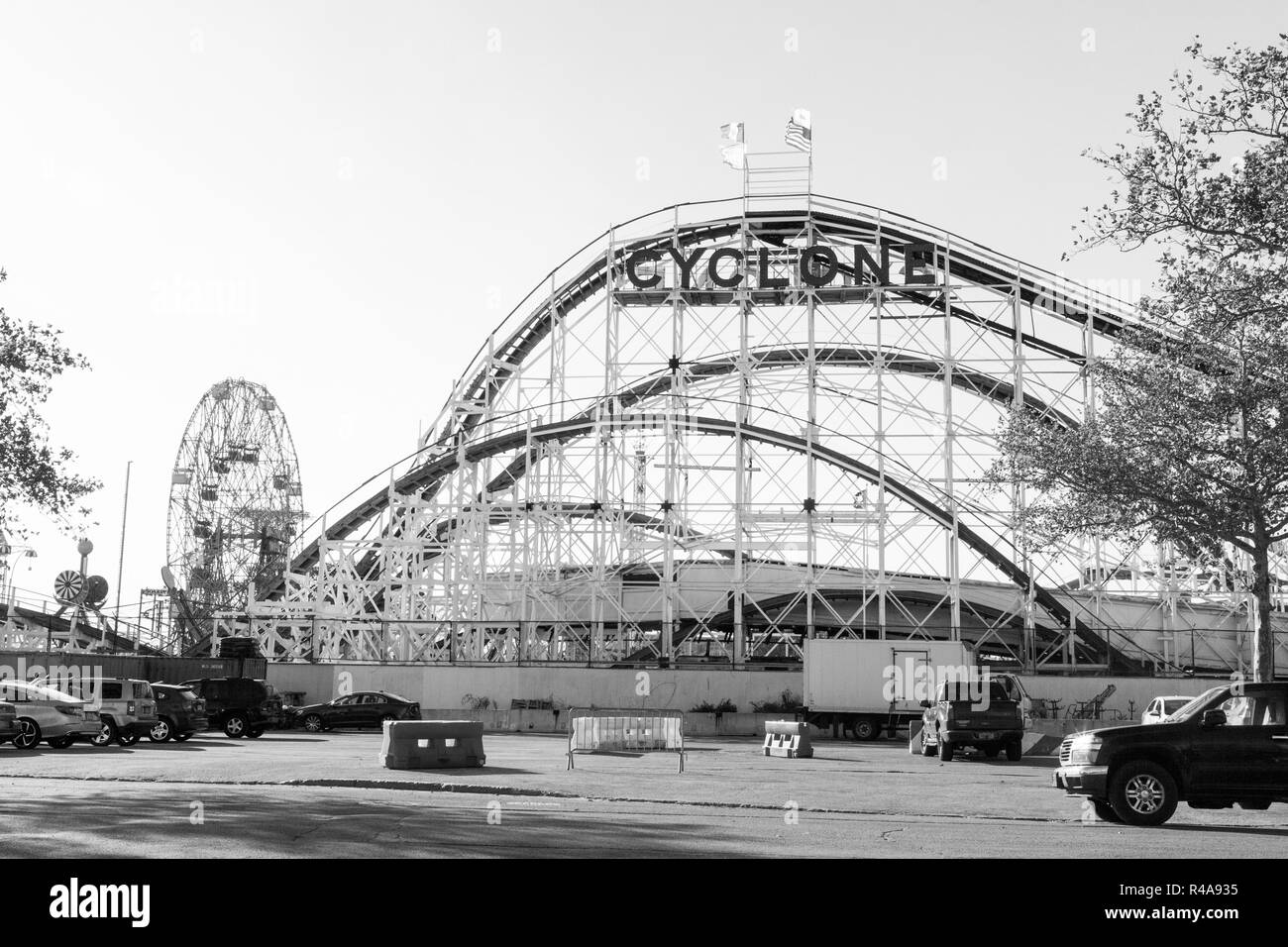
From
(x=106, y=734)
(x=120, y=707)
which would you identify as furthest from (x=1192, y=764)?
(x=106, y=734)

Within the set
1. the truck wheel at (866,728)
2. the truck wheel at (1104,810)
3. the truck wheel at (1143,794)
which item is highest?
the truck wheel at (1143,794)

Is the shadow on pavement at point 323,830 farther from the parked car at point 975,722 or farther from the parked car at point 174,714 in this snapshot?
the parked car at point 174,714

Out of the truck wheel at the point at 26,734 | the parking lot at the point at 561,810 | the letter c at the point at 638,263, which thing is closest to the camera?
the parking lot at the point at 561,810

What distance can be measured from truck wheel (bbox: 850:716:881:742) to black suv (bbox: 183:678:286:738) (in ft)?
51.6

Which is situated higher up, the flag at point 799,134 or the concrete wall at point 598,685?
the flag at point 799,134

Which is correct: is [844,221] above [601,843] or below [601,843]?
above

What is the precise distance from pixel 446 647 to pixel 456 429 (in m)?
8.48

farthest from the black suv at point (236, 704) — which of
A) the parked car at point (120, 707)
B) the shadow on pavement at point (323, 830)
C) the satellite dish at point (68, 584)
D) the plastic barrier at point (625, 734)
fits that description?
the satellite dish at point (68, 584)

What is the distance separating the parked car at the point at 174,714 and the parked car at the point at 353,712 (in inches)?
241

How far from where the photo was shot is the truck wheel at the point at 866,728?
37.7 m

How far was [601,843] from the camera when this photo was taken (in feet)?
41.8

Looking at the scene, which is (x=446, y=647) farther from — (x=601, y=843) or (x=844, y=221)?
(x=601, y=843)

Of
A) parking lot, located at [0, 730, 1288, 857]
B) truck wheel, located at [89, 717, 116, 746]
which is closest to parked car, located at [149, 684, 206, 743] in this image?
truck wheel, located at [89, 717, 116, 746]
